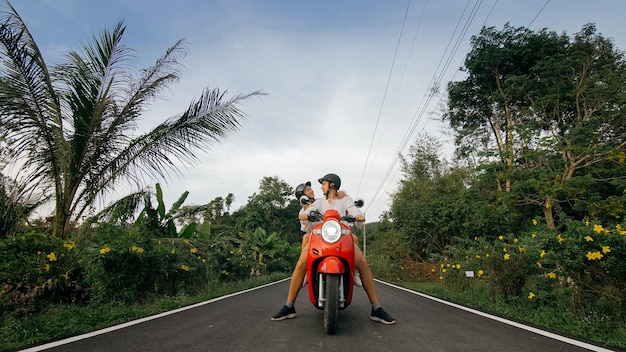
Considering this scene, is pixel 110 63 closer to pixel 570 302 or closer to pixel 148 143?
pixel 148 143

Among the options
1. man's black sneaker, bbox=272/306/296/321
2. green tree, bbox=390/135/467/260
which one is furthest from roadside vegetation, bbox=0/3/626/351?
green tree, bbox=390/135/467/260

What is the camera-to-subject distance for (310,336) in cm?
353

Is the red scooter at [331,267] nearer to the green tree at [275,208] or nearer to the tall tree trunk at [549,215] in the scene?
the tall tree trunk at [549,215]

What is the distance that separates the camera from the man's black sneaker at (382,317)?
4254 millimetres

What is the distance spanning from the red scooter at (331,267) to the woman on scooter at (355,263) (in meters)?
0.32

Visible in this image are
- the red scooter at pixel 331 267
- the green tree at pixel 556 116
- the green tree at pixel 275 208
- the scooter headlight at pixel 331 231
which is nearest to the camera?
the red scooter at pixel 331 267

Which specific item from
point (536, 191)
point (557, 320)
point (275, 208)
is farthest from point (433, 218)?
point (275, 208)

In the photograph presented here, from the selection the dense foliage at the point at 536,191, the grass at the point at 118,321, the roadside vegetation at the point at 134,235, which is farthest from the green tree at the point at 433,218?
the grass at the point at 118,321

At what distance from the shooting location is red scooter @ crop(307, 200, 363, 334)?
11.5 ft

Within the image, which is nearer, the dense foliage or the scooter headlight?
the scooter headlight

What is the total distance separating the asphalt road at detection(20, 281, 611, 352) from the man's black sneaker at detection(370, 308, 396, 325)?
9 cm

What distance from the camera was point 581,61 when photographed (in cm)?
1441

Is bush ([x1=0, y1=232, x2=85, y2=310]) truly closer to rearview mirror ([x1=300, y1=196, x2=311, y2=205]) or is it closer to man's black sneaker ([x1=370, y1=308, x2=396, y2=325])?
rearview mirror ([x1=300, y1=196, x2=311, y2=205])

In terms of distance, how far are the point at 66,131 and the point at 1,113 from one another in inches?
35.3
